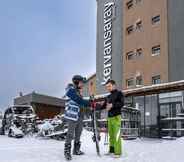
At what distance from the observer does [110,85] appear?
8297 millimetres

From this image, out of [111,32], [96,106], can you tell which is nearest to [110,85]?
[96,106]

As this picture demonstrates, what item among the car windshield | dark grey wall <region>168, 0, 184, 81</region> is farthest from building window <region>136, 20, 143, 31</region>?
the car windshield

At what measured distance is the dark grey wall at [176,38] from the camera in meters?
33.0

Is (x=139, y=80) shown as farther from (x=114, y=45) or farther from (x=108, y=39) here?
(x=108, y=39)

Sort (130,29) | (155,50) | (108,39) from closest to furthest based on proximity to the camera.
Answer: (155,50) < (130,29) < (108,39)

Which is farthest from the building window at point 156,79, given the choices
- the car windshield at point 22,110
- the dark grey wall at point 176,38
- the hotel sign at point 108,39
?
the car windshield at point 22,110

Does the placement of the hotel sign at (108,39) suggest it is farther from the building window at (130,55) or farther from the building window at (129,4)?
the building window at (130,55)

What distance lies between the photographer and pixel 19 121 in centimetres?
1480

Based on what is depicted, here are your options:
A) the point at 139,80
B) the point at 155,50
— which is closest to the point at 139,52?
the point at 155,50

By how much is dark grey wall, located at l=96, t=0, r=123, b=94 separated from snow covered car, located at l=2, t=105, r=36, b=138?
24211 mm

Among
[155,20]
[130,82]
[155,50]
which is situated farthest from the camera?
[130,82]

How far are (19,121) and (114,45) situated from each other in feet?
89.6

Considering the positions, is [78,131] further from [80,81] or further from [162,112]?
[162,112]

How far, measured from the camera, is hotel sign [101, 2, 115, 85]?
1624 inches
